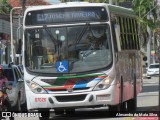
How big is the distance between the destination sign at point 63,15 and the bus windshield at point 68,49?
0.22m

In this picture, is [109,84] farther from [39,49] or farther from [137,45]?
[137,45]

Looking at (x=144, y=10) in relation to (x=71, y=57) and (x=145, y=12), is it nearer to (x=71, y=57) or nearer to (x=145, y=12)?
(x=145, y=12)

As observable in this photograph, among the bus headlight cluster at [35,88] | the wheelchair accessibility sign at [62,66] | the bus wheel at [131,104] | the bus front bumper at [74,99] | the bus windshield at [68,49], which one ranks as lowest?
the bus wheel at [131,104]

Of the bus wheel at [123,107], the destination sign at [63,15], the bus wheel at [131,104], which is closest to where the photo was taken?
the destination sign at [63,15]

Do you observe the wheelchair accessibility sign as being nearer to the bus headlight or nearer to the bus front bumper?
the bus front bumper

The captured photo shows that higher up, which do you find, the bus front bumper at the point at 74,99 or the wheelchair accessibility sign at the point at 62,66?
the wheelchair accessibility sign at the point at 62,66

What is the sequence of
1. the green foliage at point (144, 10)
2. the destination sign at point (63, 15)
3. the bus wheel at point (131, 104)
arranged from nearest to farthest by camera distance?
the destination sign at point (63, 15), the bus wheel at point (131, 104), the green foliage at point (144, 10)

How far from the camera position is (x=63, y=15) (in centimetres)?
1800

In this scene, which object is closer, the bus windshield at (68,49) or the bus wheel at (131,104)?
the bus windshield at (68,49)

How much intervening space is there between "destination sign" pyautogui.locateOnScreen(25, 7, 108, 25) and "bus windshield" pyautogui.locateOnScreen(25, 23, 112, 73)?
0.72 feet

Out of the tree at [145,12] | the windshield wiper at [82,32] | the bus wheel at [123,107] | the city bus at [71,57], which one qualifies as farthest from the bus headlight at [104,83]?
the tree at [145,12]

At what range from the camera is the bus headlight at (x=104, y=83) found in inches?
683

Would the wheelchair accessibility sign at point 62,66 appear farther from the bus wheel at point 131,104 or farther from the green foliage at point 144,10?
the green foliage at point 144,10

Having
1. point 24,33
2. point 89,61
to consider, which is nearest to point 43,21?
point 24,33
